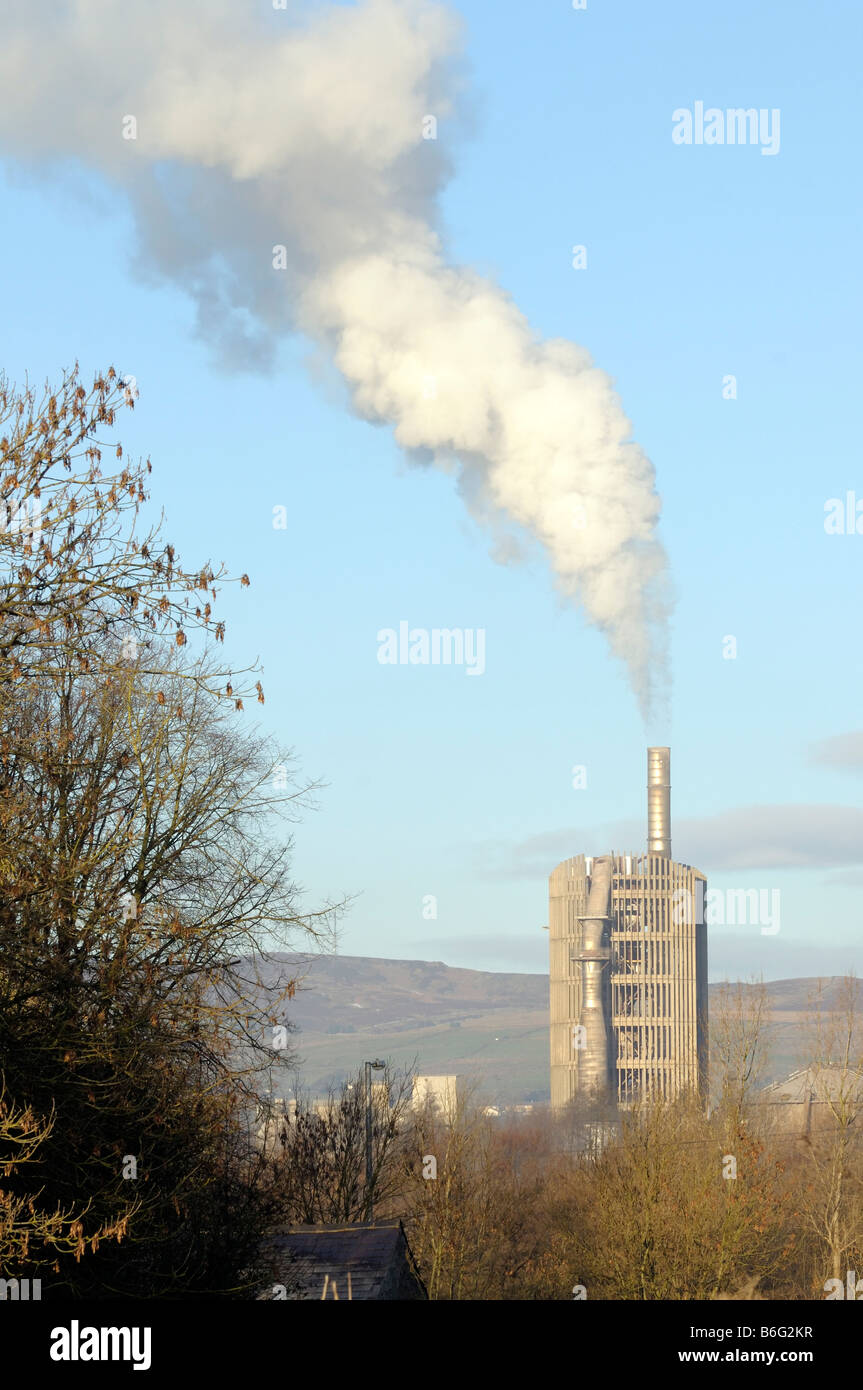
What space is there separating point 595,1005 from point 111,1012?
442ft

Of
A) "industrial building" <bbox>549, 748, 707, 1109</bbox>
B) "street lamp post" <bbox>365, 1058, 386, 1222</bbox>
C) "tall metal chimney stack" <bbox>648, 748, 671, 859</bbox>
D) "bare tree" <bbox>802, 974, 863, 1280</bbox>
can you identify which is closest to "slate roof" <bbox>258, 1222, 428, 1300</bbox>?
"street lamp post" <bbox>365, 1058, 386, 1222</bbox>

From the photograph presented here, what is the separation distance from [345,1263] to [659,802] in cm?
11988

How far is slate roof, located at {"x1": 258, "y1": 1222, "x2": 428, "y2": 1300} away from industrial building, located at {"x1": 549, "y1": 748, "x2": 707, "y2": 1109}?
393 feet

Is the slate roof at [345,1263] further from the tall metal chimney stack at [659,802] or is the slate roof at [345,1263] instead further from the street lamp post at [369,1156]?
the tall metal chimney stack at [659,802]

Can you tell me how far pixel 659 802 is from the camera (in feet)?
472

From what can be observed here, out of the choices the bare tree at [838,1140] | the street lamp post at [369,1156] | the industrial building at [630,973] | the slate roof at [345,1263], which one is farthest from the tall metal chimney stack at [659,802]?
the slate roof at [345,1263]

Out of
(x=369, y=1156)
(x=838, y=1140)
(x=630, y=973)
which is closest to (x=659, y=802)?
(x=630, y=973)

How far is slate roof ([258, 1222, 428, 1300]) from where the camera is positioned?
24812 millimetres

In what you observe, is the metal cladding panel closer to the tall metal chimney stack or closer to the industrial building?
the industrial building

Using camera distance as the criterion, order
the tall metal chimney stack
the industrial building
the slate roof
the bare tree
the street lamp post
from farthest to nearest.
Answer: the industrial building → the tall metal chimney stack → the bare tree → the street lamp post → the slate roof

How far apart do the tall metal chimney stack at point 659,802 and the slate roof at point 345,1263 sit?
107 metres

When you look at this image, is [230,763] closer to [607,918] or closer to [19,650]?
[19,650]
